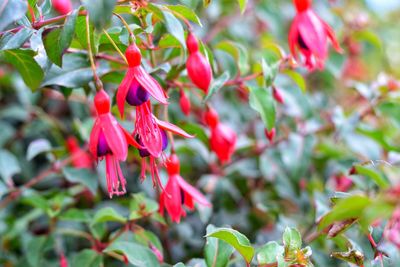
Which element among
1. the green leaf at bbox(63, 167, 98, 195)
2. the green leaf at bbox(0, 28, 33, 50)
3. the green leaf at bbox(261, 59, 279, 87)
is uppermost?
the green leaf at bbox(0, 28, 33, 50)

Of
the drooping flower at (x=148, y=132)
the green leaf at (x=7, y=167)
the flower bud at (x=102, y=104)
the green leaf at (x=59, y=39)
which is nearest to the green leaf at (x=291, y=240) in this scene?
the drooping flower at (x=148, y=132)

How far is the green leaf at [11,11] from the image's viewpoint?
72 centimetres

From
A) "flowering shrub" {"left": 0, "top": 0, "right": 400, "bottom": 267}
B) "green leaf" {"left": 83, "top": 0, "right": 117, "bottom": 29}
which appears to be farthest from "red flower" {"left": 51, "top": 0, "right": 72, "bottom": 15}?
"green leaf" {"left": 83, "top": 0, "right": 117, "bottom": 29}

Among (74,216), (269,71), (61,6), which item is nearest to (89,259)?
(74,216)

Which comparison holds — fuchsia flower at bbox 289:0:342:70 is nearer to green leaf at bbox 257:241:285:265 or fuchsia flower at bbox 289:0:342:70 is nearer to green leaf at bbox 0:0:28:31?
green leaf at bbox 257:241:285:265

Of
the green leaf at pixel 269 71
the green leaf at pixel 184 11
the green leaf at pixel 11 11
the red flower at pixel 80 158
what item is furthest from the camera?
the red flower at pixel 80 158

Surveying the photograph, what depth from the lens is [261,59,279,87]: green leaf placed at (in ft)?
3.17

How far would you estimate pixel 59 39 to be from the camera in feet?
2.56

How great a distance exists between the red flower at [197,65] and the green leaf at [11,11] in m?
0.26

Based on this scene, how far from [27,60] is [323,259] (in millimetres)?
713

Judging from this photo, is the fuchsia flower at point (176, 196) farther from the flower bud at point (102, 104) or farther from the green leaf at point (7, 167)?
the green leaf at point (7, 167)

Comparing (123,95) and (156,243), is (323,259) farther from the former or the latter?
(123,95)

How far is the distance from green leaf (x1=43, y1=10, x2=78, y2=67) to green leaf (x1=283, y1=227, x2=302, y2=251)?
428mm

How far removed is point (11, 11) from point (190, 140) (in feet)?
2.23
